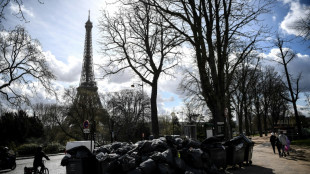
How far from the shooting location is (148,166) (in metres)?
6.73

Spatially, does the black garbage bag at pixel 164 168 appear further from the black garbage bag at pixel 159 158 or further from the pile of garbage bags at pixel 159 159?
the black garbage bag at pixel 159 158

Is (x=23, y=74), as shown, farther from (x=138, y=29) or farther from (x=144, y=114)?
(x=144, y=114)

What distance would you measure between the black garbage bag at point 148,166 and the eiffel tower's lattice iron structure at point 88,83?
31.4 m

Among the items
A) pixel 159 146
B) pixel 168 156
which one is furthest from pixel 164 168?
pixel 159 146

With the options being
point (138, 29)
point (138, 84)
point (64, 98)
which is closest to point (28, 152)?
point (64, 98)

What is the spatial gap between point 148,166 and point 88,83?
182 ft

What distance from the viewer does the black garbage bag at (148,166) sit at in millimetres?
6649

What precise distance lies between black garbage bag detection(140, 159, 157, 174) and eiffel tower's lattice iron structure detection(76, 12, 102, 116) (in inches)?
1236

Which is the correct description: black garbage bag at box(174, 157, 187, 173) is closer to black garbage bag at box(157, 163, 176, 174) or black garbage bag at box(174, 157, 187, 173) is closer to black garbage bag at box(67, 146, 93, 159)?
black garbage bag at box(157, 163, 176, 174)

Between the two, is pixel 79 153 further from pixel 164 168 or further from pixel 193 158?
pixel 193 158

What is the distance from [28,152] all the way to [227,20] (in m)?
29.9

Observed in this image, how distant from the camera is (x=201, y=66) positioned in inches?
487

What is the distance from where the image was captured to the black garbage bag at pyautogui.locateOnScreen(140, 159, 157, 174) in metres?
6.65

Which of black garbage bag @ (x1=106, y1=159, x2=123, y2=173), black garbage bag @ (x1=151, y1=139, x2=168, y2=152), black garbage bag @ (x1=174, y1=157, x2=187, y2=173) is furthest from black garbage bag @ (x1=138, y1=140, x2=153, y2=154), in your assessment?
black garbage bag @ (x1=106, y1=159, x2=123, y2=173)
